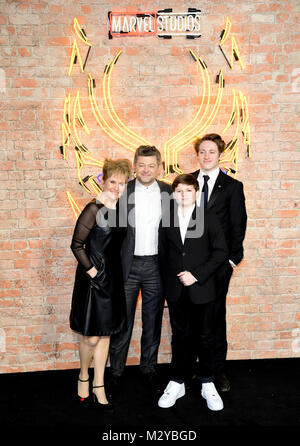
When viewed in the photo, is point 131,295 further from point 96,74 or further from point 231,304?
point 96,74

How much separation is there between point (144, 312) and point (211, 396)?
2.48 ft

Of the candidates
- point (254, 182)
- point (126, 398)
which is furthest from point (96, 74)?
point (126, 398)

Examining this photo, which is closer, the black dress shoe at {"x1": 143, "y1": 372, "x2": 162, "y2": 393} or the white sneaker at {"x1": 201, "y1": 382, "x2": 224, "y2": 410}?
the white sneaker at {"x1": 201, "y1": 382, "x2": 224, "y2": 410}

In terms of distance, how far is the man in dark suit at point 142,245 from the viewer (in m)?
2.73

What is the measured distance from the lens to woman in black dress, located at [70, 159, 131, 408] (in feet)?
8.19

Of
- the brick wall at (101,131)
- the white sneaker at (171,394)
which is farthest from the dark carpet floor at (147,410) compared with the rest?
the brick wall at (101,131)

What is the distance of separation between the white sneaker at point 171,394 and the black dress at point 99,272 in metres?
0.58

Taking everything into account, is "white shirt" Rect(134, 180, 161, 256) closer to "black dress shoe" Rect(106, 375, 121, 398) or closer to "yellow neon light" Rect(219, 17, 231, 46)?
"black dress shoe" Rect(106, 375, 121, 398)

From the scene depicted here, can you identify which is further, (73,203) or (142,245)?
(73,203)

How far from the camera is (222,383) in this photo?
2.91 metres

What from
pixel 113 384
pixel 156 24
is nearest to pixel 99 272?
pixel 113 384

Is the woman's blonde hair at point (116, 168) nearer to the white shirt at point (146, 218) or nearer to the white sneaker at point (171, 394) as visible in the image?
the white shirt at point (146, 218)

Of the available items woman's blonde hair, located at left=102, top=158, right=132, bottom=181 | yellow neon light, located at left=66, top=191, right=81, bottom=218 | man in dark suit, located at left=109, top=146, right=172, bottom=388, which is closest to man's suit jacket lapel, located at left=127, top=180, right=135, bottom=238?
man in dark suit, located at left=109, top=146, right=172, bottom=388

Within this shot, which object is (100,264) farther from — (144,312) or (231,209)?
(231,209)
